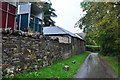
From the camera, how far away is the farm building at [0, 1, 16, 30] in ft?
18.1

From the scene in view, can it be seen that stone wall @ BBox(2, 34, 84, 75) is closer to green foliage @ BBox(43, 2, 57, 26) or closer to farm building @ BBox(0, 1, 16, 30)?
farm building @ BBox(0, 1, 16, 30)

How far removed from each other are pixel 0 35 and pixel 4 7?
258 cm

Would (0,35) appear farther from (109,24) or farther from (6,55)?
(109,24)

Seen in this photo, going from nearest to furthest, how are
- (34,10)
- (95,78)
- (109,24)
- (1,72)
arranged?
(1,72) < (95,78) < (109,24) < (34,10)

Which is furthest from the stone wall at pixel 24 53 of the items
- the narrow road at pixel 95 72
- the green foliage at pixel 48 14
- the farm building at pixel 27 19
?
the green foliage at pixel 48 14

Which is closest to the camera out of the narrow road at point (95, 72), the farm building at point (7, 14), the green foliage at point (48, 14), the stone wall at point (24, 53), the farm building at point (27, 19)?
the stone wall at point (24, 53)

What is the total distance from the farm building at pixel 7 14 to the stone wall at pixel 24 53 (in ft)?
5.68

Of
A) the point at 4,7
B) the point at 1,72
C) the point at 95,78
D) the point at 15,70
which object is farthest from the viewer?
the point at 4,7

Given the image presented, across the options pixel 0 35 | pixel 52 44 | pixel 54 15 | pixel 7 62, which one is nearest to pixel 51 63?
pixel 52 44

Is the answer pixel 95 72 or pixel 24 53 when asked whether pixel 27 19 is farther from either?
pixel 95 72

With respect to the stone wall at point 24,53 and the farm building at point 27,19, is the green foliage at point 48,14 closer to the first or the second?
the farm building at point 27,19

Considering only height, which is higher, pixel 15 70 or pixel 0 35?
pixel 0 35

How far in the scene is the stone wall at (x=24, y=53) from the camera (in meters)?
4.09

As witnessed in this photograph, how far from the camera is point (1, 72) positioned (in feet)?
12.5
